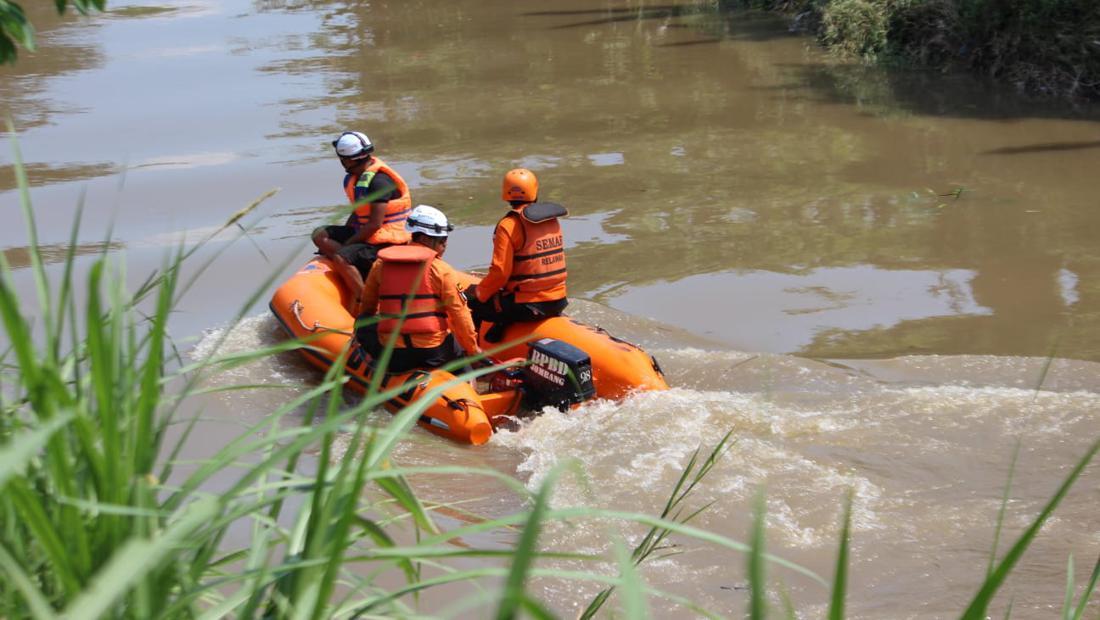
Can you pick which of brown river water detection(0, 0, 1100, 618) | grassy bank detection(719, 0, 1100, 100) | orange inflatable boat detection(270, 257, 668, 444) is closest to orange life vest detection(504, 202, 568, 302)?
orange inflatable boat detection(270, 257, 668, 444)

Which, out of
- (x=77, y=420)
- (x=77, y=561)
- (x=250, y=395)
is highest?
(x=77, y=420)

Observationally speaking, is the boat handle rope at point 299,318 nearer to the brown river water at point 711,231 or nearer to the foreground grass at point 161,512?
the brown river water at point 711,231

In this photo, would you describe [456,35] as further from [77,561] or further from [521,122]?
[77,561]

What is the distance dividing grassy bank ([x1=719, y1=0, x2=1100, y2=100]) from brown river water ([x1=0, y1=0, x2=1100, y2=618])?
44 cm

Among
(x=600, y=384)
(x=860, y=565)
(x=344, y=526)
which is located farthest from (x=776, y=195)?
(x=344, y=526)

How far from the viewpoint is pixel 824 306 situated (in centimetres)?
840

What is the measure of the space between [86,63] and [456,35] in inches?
224

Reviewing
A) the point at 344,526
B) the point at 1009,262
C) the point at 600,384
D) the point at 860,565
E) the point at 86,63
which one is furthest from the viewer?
the point at 86,63

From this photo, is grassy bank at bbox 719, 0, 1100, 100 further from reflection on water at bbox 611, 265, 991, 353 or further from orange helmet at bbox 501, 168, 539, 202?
orange helmet at bbox 501, 168, 539, 202

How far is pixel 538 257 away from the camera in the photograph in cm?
686

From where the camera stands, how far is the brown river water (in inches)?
201

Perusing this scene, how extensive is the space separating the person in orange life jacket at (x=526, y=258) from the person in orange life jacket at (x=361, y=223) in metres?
1.14

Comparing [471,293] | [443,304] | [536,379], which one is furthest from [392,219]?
[536,379]

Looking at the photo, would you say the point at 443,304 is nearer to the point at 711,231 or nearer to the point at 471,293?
the point at 471,293
